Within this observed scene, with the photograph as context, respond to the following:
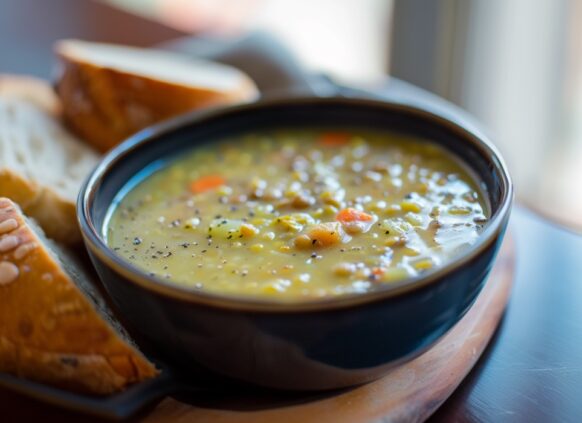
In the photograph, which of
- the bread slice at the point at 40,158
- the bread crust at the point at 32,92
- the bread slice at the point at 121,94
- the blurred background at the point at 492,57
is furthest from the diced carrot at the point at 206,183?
the blurred background at the point at 492,57

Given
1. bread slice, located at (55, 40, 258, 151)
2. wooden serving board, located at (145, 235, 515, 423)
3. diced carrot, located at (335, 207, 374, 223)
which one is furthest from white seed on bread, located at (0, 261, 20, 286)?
bread slice, located at (55, 40, 258, 151)

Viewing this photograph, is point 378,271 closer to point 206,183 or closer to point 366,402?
point 366,402

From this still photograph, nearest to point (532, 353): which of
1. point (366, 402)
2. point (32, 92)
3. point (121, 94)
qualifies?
point (366, 402)

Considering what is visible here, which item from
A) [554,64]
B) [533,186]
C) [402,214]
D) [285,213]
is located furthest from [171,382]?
[533,186]

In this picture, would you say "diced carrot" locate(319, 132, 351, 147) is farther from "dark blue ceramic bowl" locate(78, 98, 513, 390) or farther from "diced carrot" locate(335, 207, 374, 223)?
"dark blue ceramic bowl" locate(78, 98, 513, 390)

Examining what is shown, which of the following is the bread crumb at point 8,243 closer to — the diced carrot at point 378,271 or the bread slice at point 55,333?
the bread slice at point 55,333
